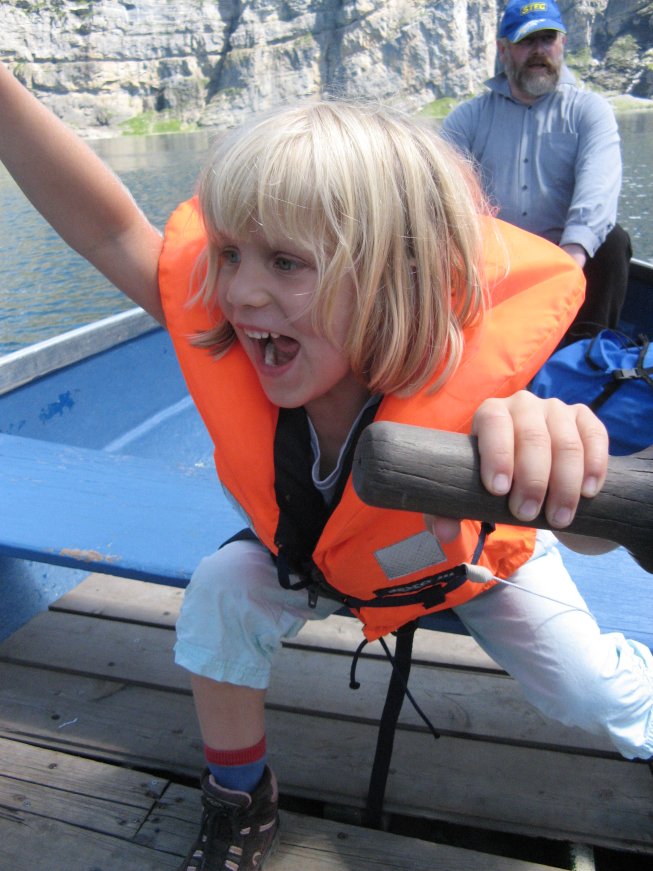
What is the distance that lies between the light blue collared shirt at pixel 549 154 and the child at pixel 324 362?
62.0 inches

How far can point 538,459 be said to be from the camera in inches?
23.6

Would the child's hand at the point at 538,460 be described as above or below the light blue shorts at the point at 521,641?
above

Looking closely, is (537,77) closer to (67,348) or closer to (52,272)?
(67,348)

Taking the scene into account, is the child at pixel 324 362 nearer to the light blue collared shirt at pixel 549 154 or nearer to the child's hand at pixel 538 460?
the child's hand at pixel 538 460

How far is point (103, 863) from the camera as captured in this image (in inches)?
50.3

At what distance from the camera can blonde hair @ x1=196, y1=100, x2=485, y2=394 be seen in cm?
103

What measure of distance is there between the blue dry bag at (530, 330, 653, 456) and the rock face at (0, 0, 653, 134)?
196ft

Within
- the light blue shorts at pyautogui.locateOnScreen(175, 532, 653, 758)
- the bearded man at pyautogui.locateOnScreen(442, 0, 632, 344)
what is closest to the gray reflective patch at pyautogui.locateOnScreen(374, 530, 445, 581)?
the light blue shorts at pyautogui.locateOnScreen(175, 532, 653, 758)

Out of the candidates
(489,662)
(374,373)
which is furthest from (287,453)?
(489,662)

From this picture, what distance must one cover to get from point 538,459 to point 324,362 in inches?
22.0

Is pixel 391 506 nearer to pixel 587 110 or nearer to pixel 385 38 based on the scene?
pixel 587 110

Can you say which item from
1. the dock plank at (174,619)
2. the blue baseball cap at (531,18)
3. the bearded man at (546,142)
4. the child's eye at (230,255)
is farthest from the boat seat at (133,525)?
the blue baseball cap at (531,18)

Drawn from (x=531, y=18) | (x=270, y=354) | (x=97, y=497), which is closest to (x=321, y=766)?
(x=97, y=497)

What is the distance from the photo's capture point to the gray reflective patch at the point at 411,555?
Answer: 3.76ft
